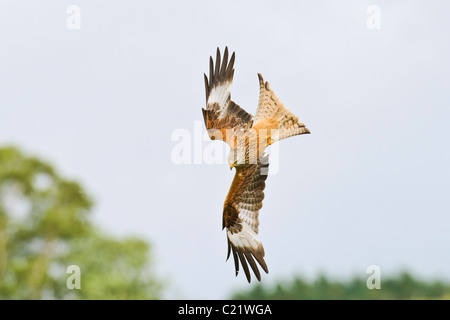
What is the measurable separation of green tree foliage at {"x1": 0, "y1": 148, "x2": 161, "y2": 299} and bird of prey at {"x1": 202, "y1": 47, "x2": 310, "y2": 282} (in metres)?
23.2

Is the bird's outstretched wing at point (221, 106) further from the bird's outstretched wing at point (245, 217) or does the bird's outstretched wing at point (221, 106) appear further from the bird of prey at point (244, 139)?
the bird's outstretched wing at point (245, 217)

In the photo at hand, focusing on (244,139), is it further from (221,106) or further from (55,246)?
(55,246)

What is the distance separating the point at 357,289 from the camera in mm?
48656

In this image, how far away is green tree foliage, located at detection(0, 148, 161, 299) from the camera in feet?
93.9

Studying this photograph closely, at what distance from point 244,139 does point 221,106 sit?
100 cm

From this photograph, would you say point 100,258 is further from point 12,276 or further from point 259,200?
point 259,200

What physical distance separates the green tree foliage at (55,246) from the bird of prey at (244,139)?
76.2 ft

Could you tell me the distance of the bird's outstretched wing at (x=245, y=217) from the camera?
17.3 feet

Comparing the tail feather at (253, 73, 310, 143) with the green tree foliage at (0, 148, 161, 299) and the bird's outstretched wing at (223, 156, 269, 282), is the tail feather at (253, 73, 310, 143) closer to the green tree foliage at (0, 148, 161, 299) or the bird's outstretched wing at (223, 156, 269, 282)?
the bird's outstretched wing at (223, 156, 269, 282)

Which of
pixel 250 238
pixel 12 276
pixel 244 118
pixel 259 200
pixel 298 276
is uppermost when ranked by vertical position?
pixel 244 118

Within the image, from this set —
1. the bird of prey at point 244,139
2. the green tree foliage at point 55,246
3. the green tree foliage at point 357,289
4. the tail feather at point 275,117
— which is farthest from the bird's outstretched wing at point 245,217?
the green tree foliage at point 357,289

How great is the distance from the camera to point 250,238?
563cm
